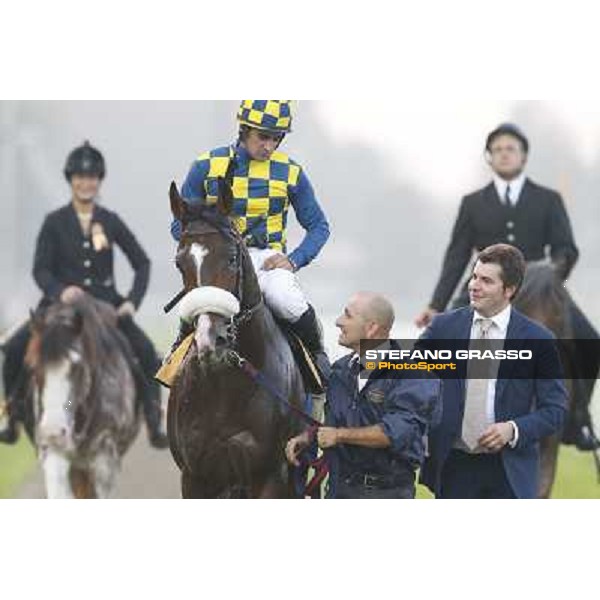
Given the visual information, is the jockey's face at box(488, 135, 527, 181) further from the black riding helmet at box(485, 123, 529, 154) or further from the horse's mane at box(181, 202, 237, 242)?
the horse's mane at box(181, 202, 237, 242)

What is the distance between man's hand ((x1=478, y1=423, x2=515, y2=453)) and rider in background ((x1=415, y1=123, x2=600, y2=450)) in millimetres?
305

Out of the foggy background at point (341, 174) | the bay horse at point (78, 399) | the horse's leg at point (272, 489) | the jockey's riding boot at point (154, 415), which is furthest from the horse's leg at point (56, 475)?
the horse's leg at point (272, 489)

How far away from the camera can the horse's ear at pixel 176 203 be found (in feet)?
15.6

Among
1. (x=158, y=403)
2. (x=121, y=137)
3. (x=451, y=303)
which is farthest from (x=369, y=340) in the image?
(x=121, y=137)

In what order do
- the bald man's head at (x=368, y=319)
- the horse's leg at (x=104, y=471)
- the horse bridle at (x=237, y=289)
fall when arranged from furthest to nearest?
the horse's leg at (x=104, y=471) < the bald man's head at (x=368, y=319) < the horse bridle at (x=237, y=289)

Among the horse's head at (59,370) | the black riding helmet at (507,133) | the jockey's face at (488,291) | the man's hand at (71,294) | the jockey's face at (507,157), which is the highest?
the black riding helmet at (507,133)

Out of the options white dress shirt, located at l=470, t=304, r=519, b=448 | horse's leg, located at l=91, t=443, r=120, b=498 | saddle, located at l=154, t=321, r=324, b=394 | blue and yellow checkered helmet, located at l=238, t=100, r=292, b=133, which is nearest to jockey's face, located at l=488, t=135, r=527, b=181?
white dress shirt, located at l=470, t=304, r=519, b=448

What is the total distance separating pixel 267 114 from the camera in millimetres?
4922

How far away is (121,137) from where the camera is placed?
4.94 m

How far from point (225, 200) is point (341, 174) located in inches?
21.7

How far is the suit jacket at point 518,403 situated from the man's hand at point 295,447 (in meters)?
0.52

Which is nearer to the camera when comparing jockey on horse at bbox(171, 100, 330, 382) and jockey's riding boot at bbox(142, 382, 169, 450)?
jockey on horse at bbox(171, 100, 330, 382)

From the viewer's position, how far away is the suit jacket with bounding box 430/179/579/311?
498 centimetres

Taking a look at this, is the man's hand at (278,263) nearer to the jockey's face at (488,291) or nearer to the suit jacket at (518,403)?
the suit jacket at (518,403)
